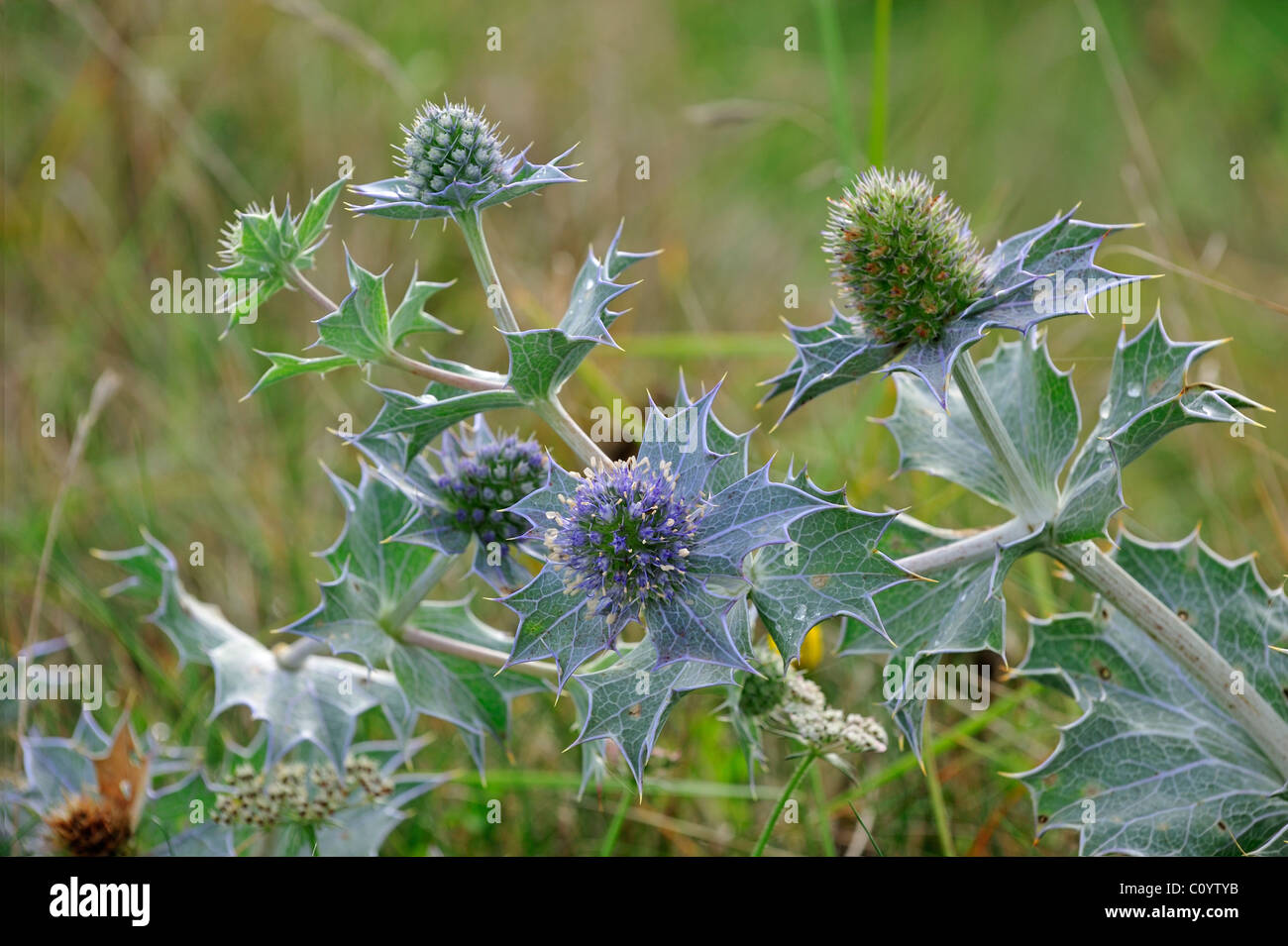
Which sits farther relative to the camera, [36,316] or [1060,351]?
[36,316]

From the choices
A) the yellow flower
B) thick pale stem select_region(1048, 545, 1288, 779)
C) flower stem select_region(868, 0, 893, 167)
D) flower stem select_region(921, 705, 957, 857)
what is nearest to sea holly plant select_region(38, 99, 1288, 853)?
thick pale stem select_region(1048, 545, 1288, 779)

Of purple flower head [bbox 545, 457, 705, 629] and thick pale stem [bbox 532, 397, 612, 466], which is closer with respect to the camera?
purple flower head [bbox 545, 457, 705, 629]

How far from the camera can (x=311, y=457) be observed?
3.44 m

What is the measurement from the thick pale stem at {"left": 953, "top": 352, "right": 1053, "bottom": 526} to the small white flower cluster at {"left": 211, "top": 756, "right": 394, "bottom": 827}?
128 cm

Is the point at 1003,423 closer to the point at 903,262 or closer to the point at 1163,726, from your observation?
the point at 903,262

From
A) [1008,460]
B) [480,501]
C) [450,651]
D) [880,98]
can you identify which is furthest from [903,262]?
[880,98]

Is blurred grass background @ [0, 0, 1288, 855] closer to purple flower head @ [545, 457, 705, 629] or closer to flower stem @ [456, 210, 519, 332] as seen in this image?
purple flower head @ [545, 457, 705, 629]

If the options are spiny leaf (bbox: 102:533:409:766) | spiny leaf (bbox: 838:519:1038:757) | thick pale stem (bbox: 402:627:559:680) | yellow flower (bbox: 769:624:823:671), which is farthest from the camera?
yellow flower (bbox: 769:624:823:671)

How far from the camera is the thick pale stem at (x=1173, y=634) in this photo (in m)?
1.66

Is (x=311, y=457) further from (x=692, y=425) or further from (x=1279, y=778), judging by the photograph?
(x=1279, y=778)

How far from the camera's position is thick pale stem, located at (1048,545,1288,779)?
1.66 metres

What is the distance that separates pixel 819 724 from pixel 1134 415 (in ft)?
2.37
